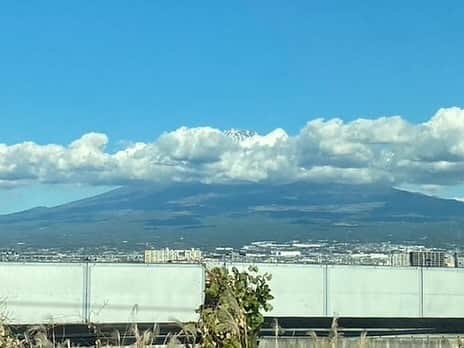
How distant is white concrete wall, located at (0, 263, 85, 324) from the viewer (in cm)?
3744

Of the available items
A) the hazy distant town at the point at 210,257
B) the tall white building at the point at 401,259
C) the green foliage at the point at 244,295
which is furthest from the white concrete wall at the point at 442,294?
→ the green foliage at the point at 244,295

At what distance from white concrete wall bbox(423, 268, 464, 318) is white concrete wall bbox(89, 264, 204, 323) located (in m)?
11.1

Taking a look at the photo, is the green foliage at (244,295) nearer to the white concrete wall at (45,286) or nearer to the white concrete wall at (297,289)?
the white concrete wall at (45,286)

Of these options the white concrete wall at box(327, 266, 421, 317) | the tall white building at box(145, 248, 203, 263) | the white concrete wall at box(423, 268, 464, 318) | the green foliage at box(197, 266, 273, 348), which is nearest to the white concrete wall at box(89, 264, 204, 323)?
the tall white building at box(145, 248, 203, 263)

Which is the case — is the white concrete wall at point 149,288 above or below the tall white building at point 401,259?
below

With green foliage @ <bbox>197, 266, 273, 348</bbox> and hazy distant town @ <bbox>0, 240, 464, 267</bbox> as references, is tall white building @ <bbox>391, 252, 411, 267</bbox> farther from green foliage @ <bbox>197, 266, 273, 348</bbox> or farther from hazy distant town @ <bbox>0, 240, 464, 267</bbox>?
green foliage @ <bbox>197, 266, 273, 348</bbox>

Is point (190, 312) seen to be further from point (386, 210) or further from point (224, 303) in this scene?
point (386, 210)

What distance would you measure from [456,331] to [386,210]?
139433mm

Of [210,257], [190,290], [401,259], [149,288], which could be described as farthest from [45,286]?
[401,259]

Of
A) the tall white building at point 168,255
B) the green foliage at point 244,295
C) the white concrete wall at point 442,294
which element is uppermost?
the tall white building at point 168,255

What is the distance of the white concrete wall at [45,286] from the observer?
37438 mm

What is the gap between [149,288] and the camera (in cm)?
4003

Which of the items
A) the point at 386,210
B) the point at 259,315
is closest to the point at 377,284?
the point at 259,315

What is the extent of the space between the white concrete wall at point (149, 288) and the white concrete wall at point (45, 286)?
24.0 inches
